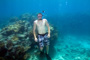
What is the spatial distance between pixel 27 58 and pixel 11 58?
1.33 metres

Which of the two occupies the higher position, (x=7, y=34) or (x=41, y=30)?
(x=7, y=34)

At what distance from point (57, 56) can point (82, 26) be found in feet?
53.9

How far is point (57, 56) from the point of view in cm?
996

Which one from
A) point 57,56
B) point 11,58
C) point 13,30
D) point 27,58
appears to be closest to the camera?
point 11,58

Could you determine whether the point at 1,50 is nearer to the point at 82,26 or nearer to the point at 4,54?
the point at 4,54

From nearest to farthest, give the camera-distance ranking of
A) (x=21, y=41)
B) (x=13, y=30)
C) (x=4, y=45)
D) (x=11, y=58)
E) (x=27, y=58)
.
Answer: (x=11, y=58) < (x=4, y=45) < (x=27, y=58) < (x=21, y=41) < (x=13, y=30)

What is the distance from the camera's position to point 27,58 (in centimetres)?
639

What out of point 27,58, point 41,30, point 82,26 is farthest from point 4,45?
point 82,26

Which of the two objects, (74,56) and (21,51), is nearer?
(21,51)

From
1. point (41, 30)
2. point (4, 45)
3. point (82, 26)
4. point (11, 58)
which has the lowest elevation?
point (11, 58)

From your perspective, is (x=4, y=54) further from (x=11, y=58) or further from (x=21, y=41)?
(x=21, y=41)

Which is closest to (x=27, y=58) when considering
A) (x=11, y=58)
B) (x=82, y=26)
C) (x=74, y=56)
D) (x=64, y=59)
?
(x=11, y=58)

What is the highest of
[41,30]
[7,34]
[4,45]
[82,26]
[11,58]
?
[82,26]

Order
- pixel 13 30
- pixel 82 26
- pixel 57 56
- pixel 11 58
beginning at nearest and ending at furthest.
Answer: pixel 11 58, pixel 13 30, pixel 57 56, pixel 82 26
